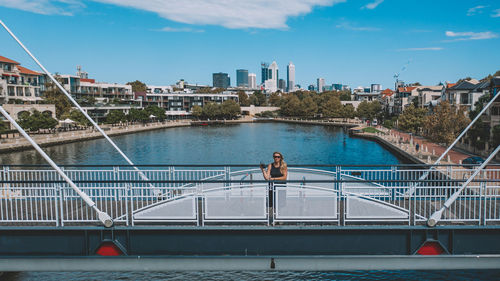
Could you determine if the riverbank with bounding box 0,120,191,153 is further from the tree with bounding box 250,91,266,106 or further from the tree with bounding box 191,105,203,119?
the tree with bounding box 250,91,266,106

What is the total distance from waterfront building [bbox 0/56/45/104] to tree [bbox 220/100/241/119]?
216ft

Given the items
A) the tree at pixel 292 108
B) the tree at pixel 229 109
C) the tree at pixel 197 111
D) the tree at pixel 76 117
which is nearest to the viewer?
the tree at pixel 76 117

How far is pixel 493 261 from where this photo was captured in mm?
8477

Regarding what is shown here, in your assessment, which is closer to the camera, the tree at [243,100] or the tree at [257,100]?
the tree at [243,100]

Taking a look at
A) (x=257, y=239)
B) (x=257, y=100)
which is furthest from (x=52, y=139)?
(x=257, y=100)

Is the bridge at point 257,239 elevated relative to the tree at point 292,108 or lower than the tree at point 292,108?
lower

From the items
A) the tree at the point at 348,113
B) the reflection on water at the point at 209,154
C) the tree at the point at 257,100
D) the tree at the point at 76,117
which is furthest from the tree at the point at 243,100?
the reflection on water at the point at 209,154

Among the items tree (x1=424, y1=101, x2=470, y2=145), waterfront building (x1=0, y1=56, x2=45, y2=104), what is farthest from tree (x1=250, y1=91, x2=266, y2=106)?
tree (x1=424, y1=101, x2=470, y2=145)

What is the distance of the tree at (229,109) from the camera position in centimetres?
14334

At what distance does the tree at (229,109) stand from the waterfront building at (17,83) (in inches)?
2595

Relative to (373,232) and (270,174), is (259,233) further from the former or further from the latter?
(373,232)

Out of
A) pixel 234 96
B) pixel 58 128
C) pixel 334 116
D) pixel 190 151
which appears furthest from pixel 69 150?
pixel 234 96

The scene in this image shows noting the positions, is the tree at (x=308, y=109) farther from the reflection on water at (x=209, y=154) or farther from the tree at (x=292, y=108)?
the reflection on water at (x=209, y=154)

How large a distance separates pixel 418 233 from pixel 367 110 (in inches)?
5025
